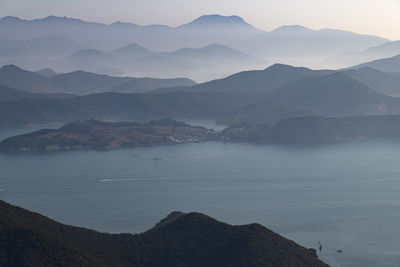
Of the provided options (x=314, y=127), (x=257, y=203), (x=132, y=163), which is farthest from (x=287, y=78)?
(x=257, y=203)

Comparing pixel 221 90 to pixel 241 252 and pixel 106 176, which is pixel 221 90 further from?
pixel 241 252

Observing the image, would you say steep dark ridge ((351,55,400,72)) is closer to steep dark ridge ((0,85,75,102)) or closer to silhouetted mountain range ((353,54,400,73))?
silhouetted mountain range ((353,54,400,73))

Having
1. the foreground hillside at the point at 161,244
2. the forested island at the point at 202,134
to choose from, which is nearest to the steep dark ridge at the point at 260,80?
the forested island at the point at 202,134

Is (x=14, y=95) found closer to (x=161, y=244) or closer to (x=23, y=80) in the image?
(x=23, y=80)

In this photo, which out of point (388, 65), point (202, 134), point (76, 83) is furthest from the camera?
point (76, 83)

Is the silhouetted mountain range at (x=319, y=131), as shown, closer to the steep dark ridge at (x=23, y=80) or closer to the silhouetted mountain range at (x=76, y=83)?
the silhouetted mountain range at (x=76, y=83)

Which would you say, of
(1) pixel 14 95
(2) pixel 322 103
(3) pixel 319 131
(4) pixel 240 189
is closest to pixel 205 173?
(4) pixel 240 189
